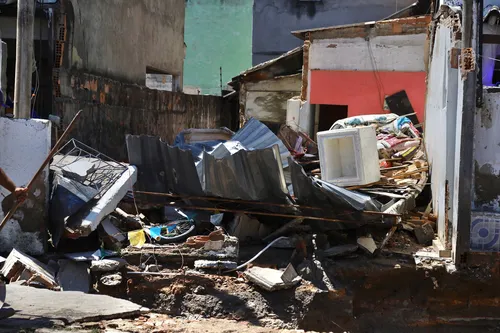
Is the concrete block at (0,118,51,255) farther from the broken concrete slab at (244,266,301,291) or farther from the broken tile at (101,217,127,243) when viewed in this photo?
the broken concrete slab at (244,266,301,291)

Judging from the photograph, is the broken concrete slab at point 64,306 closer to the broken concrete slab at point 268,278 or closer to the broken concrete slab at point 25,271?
the broken concrete slab at point 25,271

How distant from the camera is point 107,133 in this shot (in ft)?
44.3

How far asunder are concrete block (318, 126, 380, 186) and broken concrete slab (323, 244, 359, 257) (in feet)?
4.20

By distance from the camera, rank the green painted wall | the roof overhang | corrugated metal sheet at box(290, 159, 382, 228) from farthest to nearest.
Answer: the green painted wall, the roof overhang, corrugated metal sheet at box(290, 159, 382, 228)

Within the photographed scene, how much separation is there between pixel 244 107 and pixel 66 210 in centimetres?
1140

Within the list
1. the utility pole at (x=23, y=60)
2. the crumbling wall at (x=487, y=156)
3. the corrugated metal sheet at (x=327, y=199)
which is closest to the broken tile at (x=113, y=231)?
the utility pole at (x=23, y=60)

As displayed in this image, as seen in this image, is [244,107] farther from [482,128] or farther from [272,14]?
[482,128]

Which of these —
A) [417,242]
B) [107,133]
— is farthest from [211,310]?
[107,133]

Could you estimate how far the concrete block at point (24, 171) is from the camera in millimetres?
7801

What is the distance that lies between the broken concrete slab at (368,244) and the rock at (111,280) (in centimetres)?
303

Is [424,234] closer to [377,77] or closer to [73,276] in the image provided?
[73,276]

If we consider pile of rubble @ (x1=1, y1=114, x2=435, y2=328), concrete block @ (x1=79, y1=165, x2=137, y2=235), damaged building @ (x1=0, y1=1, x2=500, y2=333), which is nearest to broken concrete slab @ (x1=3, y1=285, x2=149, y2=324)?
damaged building @ (x1=0, y1=1, x2=500, y2=333)

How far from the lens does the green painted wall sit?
30.6m

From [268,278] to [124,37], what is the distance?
30.2 ft
